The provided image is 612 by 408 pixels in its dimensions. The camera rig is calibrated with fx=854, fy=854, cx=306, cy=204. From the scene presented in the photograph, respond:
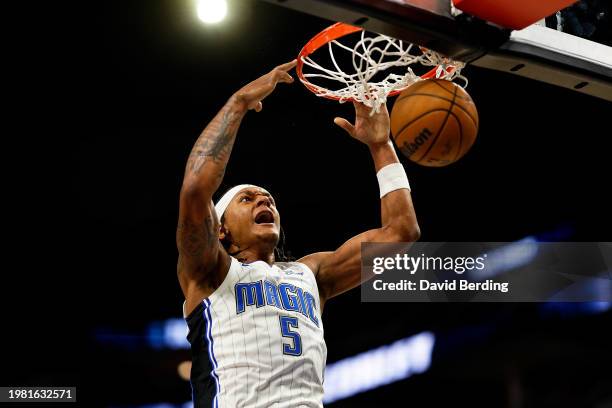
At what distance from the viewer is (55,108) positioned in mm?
6371

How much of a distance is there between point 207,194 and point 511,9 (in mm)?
1144

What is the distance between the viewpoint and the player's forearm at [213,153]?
9.45 ft

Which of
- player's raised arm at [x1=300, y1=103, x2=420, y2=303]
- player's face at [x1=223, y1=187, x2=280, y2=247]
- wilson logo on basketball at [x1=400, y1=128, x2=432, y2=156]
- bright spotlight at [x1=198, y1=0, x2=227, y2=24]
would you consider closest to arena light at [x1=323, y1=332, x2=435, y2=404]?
bright spotlight at [x1=198, y1=0, x2=227, y2=24]

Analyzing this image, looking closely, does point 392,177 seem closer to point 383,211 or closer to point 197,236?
point 383,211

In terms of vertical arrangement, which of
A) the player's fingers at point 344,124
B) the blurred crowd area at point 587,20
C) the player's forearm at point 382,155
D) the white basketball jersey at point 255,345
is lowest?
the white basketball jersey at point 255,345

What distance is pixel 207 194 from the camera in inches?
114

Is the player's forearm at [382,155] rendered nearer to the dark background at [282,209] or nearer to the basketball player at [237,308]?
the basketball player at [237,308]

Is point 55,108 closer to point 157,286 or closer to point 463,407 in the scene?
point 157,286

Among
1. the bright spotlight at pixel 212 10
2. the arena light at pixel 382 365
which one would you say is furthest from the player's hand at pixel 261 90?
the arena light at pixel 382 365

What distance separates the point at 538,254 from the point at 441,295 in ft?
2.95

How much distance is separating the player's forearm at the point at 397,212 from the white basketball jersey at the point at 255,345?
530 millimetres

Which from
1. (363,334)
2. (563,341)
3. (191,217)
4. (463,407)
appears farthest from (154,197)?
(191,217)

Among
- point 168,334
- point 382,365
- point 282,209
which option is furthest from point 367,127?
point 382,365

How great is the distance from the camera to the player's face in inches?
132
